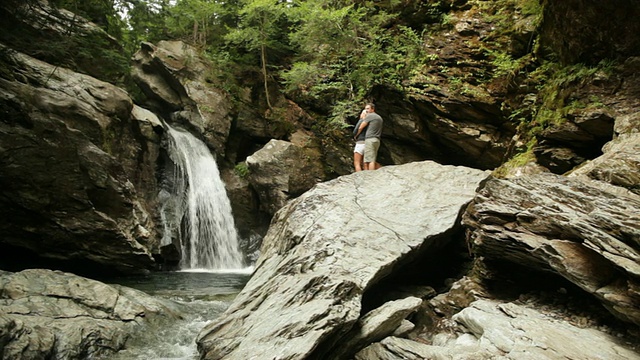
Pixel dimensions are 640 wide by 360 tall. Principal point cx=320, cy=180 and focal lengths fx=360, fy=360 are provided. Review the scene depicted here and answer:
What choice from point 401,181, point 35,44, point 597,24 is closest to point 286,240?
point 401,181

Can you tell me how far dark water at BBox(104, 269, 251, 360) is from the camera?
5.75 m

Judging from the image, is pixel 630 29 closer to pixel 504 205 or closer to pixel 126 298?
pixel 504 205

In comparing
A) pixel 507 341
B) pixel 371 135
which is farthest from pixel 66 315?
pixel 371 135

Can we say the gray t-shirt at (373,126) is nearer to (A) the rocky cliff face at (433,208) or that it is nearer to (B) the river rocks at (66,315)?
(A) the rocky cliff face at (433,208)

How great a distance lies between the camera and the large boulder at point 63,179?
9.13 meters

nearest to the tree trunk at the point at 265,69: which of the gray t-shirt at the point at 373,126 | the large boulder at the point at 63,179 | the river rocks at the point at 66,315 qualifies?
the large boulder at the point at 63,179

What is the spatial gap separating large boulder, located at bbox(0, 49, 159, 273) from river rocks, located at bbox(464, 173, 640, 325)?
9.78 meters

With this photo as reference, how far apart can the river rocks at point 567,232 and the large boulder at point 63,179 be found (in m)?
9.78

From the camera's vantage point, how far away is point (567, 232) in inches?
181

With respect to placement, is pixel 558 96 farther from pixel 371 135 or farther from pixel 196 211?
pixel 196 211

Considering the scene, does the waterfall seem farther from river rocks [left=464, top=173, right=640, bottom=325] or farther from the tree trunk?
river rocks [left=464, top=173, right=640, bottom=325]

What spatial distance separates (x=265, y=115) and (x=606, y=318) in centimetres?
1671

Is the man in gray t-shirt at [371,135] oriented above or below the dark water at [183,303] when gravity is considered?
above

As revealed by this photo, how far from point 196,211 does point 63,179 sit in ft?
20.1
